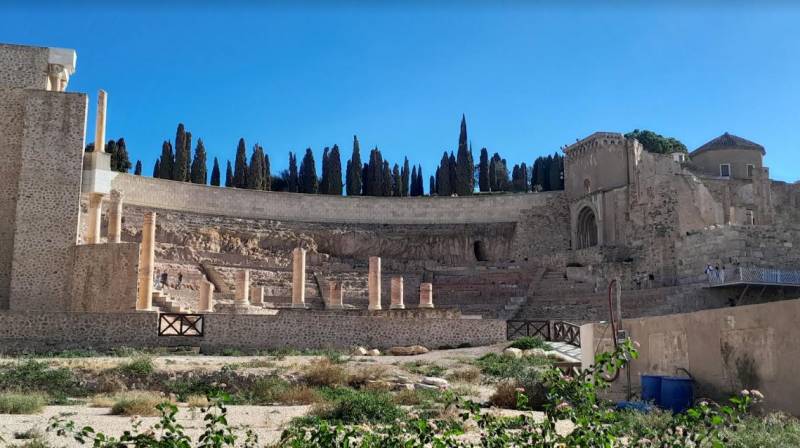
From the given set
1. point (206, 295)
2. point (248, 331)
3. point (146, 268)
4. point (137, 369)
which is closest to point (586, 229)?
point (206, 295)

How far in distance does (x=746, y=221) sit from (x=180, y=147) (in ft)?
118

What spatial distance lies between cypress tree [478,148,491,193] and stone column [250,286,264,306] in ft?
96.3

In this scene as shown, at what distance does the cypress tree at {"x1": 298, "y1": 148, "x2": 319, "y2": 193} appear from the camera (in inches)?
2229

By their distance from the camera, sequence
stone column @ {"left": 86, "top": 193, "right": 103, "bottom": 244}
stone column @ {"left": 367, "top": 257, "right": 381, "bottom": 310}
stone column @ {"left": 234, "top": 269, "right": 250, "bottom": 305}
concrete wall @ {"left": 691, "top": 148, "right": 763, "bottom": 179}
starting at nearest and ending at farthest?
1. stone column @ {"left": 86, "top": 193, "right": 103, "bottom": 244}
2. stone column @ {"left": 234, "top": 269, "right": 250, "bottom": 305}
3. stone column @ {"left": 367, "top": 257, "right": 381, "bottom": 310}
4. concrete wall @ {"left": 691, "top": 148, "right": 763, "bottom": 179}

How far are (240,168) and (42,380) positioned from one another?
37.9m

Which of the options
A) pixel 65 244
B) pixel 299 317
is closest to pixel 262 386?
pixel 299 317

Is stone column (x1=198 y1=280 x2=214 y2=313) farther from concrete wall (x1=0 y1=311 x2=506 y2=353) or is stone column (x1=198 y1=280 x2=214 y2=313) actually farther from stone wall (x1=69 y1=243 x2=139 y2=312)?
concrete wall (x1=0 y1=311 x2=506 y2=353)

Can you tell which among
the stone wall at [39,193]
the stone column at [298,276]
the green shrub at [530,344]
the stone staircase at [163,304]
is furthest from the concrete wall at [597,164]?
the stone wall at [39,193]

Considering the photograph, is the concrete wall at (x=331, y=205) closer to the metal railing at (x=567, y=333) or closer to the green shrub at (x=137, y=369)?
the metal railing at (x=567, y=333)

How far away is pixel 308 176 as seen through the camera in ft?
187

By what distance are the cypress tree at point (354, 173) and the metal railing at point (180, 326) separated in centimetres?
3399

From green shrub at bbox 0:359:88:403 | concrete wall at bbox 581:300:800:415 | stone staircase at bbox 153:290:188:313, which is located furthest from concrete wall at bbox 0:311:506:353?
concrete wall at bbox 581:300:800:415

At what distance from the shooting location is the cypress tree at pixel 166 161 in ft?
169

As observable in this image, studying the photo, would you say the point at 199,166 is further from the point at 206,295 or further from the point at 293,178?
the point at 206,295
